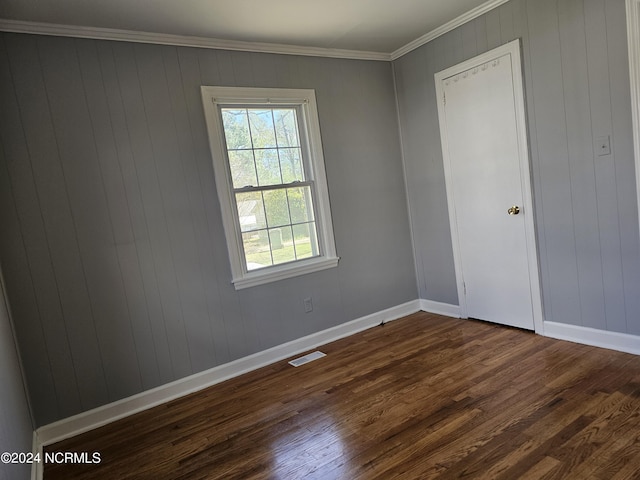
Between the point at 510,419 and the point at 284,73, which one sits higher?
the point at 284,73

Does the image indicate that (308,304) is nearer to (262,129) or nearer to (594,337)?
(262,129)

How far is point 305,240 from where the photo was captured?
362 centimetres

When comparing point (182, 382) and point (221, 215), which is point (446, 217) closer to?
point (221, 215)

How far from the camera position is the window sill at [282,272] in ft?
10.7

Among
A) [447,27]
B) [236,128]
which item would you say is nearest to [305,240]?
[236,128]

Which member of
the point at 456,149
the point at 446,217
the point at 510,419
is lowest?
the point at 510,419

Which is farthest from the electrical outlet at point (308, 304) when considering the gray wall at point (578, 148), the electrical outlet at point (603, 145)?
the electrical outlet at point (603, 145)

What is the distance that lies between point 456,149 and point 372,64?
1149 mm

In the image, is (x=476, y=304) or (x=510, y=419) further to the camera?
(x=476, y=304)

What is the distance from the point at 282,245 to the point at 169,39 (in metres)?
1.72

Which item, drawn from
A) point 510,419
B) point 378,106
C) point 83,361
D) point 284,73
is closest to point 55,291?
point 83,361

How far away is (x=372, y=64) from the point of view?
3.91m

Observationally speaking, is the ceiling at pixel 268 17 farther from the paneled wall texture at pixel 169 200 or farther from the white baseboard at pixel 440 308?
the white baseboard at pixel 440 308

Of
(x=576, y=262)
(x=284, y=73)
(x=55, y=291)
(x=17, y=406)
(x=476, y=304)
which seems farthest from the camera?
(x=476, y=304)
